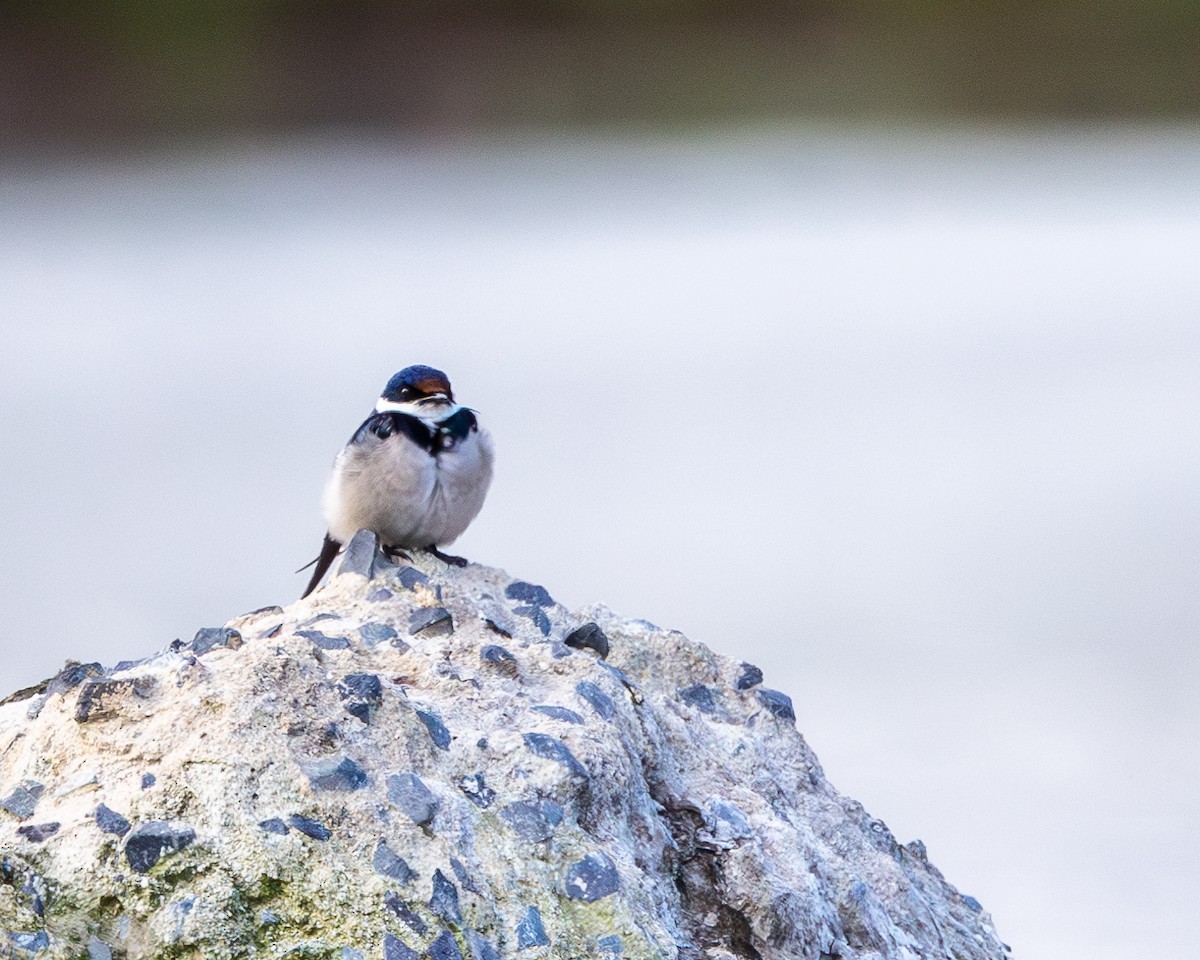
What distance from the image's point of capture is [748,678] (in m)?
2.21

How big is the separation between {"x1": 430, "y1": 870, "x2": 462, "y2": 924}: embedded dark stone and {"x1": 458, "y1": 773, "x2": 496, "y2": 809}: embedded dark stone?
12cm

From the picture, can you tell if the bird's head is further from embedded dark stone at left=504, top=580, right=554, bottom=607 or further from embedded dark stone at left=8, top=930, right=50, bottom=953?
embedded dark stone at left=8, top=930, right=50, bottom=953

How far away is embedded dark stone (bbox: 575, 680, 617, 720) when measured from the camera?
1.85 meters

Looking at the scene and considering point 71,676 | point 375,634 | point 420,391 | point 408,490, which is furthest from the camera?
point 420,391

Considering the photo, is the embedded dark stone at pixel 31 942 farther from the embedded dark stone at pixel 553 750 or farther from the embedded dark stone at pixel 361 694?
the embedded dark stone at pixel 553 750

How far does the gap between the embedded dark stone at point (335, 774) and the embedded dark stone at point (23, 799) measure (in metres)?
0.27

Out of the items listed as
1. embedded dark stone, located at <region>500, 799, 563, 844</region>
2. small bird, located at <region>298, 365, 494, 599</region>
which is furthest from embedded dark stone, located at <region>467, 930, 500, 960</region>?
small bird, located at <region>298, 365, 494, 599</region>

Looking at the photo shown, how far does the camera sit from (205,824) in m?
1.59

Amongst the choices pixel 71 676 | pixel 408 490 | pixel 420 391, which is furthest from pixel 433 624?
pixel 420 391

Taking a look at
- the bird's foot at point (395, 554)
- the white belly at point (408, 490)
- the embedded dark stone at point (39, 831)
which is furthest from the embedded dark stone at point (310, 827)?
the white belly at point (408, 490)

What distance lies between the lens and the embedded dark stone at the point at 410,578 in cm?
213

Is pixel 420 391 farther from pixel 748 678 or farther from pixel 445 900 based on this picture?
pixel 445 900

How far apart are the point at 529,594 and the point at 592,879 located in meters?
0.67


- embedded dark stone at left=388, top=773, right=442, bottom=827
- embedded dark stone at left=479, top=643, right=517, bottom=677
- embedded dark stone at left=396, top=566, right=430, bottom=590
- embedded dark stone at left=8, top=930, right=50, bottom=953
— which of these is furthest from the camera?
embedded dark stone at left=396, top=566, right=430, bottom=590
